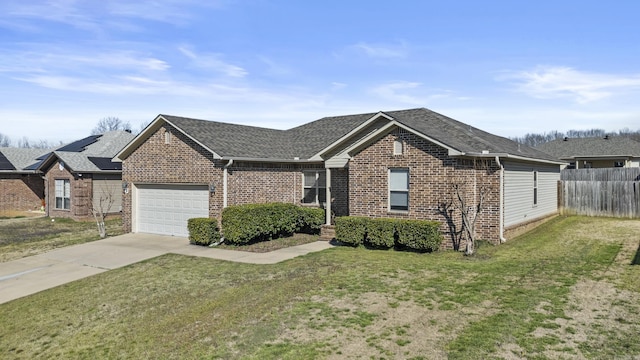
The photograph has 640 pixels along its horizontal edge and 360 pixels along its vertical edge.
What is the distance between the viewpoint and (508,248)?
13.5m

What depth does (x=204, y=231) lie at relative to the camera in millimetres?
15367

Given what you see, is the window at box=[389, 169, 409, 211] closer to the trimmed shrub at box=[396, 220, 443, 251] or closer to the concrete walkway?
the trimmed shrub at box=[396, 220, 443, 251]

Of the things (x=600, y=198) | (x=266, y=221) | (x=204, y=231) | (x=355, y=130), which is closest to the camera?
(x=204, y=231)

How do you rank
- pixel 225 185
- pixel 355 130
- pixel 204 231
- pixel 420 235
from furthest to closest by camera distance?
pixel 355 130 < pixel 225 185 < pixel 204 231 < pixel 420 235

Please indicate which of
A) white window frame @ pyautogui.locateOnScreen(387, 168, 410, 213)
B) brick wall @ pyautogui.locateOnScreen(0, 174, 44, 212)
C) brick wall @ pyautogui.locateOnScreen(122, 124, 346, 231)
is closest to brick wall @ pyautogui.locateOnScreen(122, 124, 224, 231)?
brick wall @ pyautogui.locateOnScreen(122, 124, 346, 231)

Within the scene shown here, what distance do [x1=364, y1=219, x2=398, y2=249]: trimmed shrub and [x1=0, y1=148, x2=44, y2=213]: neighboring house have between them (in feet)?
79.4

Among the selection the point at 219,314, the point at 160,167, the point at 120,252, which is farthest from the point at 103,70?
the point at 219,314

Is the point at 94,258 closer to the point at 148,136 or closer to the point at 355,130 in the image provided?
the point at 148,136

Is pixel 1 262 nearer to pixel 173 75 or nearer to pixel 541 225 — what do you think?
pixel 173 75

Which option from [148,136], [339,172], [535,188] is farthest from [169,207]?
[535,188]

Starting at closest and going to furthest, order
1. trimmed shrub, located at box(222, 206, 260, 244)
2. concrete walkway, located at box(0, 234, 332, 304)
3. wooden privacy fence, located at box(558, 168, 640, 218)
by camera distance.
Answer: concrete walkway, located at box(0, 234, 332, 304), trimmed shrub, located at box(222, 206, 260, 244), wooden privacy fence, located at box(558, 168, 640, 218)

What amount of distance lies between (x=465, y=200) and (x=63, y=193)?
2235 centimetres

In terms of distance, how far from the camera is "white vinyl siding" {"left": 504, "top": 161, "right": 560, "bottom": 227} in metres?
15.1

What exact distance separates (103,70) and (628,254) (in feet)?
65.8
